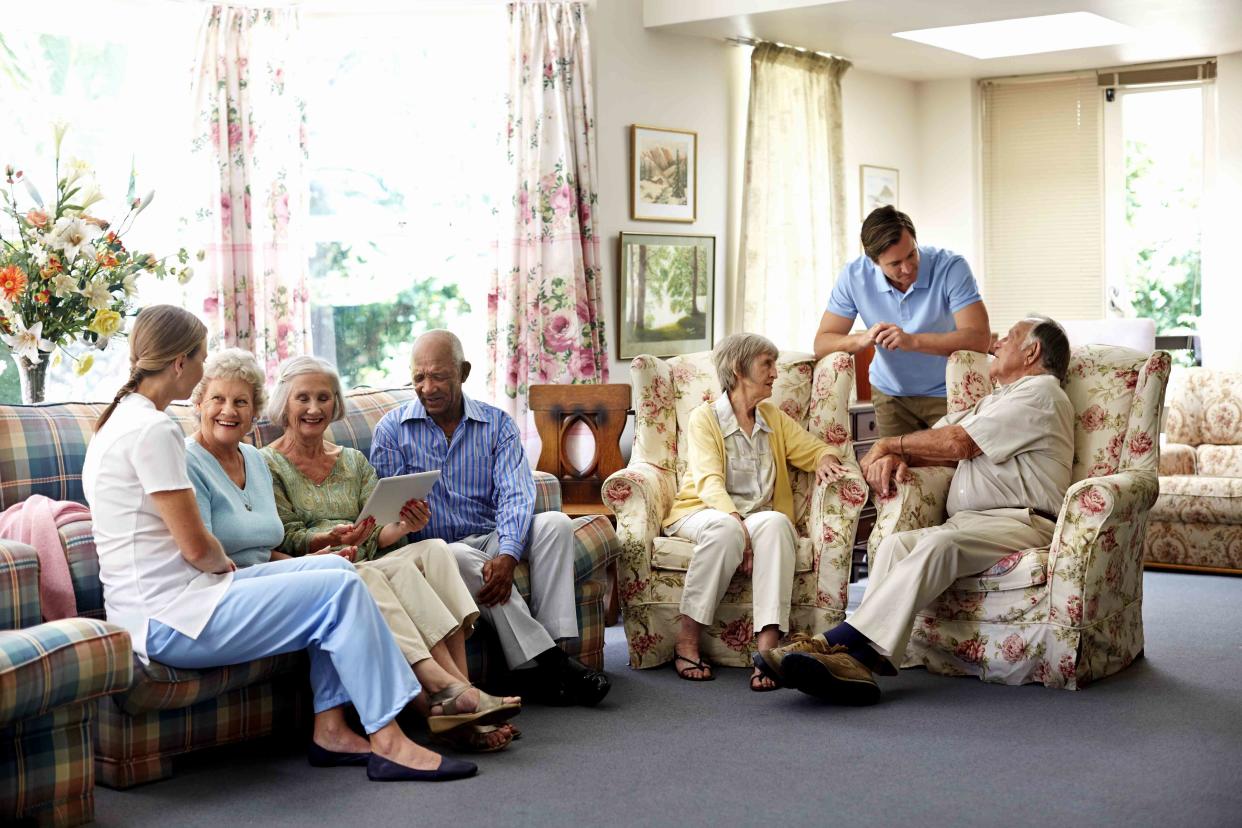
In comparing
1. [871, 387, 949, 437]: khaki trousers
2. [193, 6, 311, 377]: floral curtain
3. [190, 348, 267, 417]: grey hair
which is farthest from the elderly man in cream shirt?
[193, 6, 311, 377]: floral curtain

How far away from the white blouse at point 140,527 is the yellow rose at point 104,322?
24.4 inches

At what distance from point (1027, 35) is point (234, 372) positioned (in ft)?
17.0

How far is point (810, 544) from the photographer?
439cm

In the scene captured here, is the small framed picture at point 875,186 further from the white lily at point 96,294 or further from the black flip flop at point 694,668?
the white lily at point 96,294

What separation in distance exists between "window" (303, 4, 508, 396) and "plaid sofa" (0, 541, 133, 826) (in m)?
2.89

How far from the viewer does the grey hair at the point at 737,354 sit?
4.49 metres

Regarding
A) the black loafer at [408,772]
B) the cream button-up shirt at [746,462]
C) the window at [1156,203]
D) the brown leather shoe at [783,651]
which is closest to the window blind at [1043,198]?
the window at [1156,203]

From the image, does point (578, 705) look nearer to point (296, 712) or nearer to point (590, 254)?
point (296, 712)

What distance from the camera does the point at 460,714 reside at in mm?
3430

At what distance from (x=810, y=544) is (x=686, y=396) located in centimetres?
79

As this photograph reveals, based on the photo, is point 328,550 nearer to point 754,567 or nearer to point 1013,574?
point 754,567

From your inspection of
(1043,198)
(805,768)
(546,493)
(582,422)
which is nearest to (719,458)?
(546,493)

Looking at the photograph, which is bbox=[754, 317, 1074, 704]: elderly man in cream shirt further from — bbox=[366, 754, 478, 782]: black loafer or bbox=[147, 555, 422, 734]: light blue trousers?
bbox=[147, 555, 422, 734]: light blue trousers

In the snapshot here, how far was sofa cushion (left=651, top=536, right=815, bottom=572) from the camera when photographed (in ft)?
14.3
